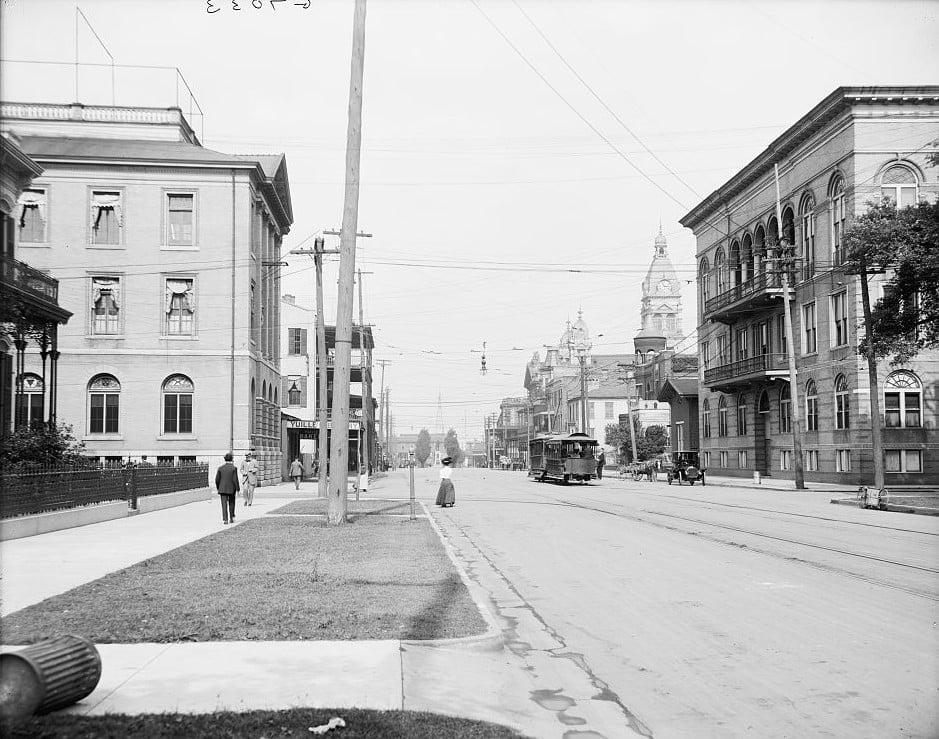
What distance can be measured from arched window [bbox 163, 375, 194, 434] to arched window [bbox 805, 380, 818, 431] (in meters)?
31.3

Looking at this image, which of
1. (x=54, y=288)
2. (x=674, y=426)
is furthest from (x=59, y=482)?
(x=674, y=426)

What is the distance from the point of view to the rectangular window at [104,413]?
42.5 metres

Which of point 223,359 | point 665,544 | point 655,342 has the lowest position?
point 665,544

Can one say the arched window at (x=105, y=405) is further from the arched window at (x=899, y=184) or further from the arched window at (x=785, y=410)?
the arched window at (x=899, y=184)

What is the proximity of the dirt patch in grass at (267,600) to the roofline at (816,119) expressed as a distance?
36.3 metres

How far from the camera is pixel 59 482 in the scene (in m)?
21.4

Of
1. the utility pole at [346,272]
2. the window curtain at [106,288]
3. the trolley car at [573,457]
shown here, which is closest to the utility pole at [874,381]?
the utility pole at [346,272]

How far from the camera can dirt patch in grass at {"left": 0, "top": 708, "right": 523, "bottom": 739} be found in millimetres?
5484

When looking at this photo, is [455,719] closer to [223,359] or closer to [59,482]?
[59,482]

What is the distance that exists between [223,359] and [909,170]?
33.1 metres

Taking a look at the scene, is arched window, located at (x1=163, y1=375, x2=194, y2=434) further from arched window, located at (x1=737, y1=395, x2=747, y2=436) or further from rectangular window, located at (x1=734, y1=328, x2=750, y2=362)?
rectangular window, located at (x1=734, y1=328, x2=750, y2=362)

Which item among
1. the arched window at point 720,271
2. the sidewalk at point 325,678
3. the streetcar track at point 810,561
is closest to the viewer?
the sidewalk at point 325,678

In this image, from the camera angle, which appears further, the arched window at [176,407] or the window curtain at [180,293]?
the arched window at [176,407]

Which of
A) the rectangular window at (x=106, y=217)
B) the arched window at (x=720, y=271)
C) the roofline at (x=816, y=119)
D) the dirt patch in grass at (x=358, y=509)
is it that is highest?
the roofline at (x=816, y=119)
